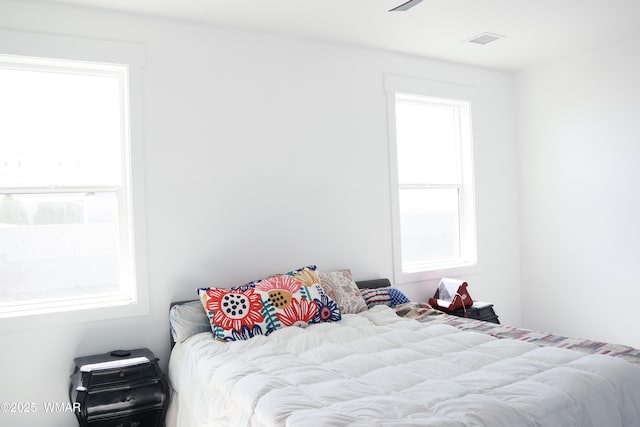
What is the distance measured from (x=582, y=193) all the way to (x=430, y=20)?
7.09 feet

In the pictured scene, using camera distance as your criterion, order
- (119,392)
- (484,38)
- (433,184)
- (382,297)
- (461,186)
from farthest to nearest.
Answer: (461,186) → (433,184) → (484,38) → (382,297) → (119,392)

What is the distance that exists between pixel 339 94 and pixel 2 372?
2.91 m

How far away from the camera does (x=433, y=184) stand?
186 inches

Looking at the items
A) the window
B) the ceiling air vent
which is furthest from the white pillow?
the ceiling air vent

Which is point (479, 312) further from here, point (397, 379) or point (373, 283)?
point (397, 379)

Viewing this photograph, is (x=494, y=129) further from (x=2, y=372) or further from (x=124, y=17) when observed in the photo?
(x=2, y=372)

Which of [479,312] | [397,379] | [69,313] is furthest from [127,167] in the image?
[479,312]

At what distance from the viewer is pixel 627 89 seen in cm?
430

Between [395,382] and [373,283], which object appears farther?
[373,283]

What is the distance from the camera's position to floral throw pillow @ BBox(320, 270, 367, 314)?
3.63 metres

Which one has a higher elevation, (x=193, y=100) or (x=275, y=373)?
(x=193, y=100)

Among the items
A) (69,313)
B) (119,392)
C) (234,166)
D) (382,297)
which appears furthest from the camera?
(382,297)

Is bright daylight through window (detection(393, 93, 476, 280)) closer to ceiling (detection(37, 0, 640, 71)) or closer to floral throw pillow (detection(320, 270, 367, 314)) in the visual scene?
ceiling (detection(37, 0, 640, 71))

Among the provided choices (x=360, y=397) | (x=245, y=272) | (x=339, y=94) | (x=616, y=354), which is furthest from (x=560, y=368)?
(x=339, y=94)
